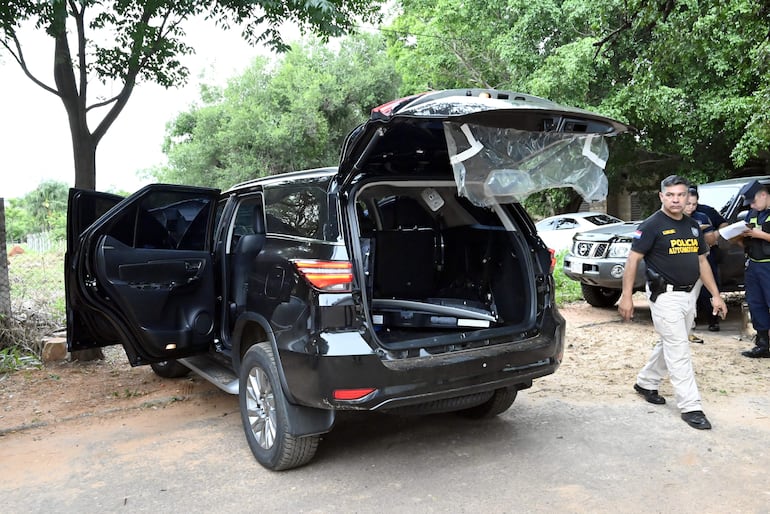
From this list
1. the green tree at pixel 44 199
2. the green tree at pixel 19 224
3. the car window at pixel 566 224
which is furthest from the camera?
the green tree at pixel 44 199

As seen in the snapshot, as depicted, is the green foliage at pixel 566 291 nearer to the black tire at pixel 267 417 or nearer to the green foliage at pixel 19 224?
the black tire at pixel 267 417

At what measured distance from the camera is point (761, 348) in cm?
600

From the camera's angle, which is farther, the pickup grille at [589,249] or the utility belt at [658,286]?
the pickup grille at [589,249]

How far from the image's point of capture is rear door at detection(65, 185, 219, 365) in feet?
14.1

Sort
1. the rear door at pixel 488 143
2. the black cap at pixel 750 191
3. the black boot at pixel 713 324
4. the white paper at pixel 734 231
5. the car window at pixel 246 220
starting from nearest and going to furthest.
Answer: the rear door at pixel 488 143, the car window at pixel 246 220, the white paper at pixel 734 231, the black cap at pixel 750 191, the black boot at pixel 713 324

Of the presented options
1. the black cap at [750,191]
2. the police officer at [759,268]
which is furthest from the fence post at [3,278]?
the black cap at [750,191]

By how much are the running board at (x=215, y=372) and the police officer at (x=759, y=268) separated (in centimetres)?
498

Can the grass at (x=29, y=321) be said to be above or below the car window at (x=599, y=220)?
below

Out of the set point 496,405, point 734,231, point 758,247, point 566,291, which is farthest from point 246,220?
point 566,291

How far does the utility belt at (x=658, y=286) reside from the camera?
4242 mm

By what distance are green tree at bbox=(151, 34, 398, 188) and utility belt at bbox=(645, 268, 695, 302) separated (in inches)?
750

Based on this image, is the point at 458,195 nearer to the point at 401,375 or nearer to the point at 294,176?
the point at 294,176

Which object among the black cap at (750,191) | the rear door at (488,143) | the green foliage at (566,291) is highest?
the rear door at (488,143)

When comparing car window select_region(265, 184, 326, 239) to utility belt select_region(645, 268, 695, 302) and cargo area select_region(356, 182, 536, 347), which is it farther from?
utility belt select_region(645, 268, 695, 302)
